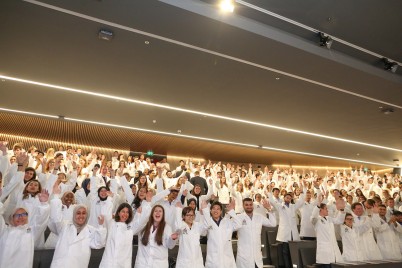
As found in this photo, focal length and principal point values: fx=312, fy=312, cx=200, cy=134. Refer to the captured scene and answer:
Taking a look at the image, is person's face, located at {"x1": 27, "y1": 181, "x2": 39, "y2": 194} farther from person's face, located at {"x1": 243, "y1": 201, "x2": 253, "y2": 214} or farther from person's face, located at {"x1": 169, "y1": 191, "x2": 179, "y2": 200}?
person's face, located at {"x1": 243, "y1": 201, "x2": 253, "y2": 214}

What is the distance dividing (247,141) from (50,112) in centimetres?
792

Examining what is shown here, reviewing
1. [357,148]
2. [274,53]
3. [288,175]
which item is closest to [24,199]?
[274,53]

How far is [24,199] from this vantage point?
17.1 ft

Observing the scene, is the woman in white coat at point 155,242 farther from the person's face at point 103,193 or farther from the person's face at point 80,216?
the person's face at point 103,193

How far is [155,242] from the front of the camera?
469 cm

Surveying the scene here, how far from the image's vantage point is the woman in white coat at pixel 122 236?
14.5 feet

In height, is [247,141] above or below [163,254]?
above

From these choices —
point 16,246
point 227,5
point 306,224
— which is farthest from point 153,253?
point 306,224

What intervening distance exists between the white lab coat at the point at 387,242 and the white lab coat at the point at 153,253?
550 centimetres

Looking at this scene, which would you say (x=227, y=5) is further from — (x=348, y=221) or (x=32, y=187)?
(x=348, y=221)

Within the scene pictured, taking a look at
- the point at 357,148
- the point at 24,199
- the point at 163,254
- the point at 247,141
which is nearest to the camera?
the point at 163,254

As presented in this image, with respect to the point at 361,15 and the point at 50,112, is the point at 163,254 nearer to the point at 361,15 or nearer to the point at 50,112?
the point at 361,15

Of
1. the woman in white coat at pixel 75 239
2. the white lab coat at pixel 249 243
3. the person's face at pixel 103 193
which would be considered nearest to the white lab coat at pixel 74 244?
the woman in white coat at pixel 75 239

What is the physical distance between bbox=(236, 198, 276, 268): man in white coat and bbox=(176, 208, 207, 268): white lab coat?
862 millimetres
